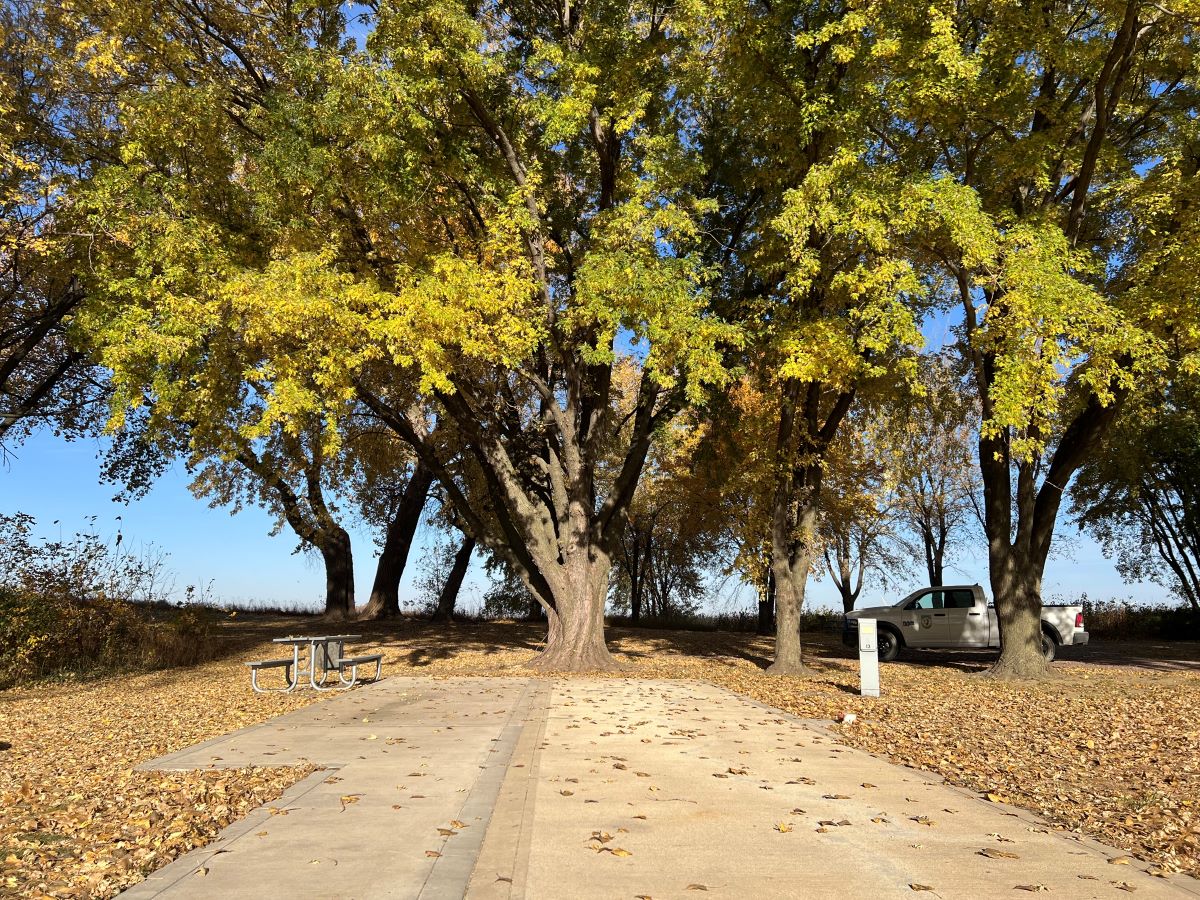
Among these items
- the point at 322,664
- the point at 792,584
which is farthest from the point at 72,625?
the point at 792,584

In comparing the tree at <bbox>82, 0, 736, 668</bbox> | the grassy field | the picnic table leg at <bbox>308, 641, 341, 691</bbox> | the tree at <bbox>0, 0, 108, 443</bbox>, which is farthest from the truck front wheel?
the tree at <bbox>0, 0, 108, 443</bbox>

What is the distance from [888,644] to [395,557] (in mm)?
15985

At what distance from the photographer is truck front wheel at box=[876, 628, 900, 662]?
20922 millimetres

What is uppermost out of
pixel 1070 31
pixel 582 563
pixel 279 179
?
pixel 1070 31

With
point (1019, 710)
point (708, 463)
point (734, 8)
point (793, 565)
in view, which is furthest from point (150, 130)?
point (1019, 710)

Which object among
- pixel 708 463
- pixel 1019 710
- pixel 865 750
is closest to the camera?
pixel 865 750

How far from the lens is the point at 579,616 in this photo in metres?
16.6

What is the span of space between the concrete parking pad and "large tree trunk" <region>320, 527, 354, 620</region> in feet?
59.8

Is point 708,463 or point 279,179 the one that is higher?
point 279,179

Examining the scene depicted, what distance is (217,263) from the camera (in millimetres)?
14352

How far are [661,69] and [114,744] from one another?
1395 cm

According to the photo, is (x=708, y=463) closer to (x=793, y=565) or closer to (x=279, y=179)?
(x=793, y=565)

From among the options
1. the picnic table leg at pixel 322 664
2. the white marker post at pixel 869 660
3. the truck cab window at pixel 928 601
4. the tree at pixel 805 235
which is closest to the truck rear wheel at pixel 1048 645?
the truck cab window at pixel 928 601

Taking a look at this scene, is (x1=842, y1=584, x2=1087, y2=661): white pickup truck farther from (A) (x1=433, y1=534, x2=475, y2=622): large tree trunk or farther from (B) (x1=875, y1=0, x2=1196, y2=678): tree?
(A) (x1=433, y1=534, x2=475, y2=622): large tree trunk
